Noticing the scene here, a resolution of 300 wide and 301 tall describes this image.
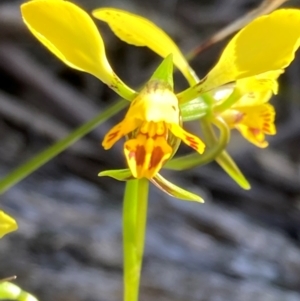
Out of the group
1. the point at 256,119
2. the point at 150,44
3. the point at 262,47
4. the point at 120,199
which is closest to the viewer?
the point at 262,47

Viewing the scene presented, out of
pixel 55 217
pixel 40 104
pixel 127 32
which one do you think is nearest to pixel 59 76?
pixel 40 104

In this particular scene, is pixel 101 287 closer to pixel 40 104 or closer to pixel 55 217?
pixel 55 217

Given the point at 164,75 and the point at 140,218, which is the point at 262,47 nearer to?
the point at 164,75

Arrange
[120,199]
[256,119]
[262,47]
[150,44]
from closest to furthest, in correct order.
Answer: [262,47]
[150,44]
[256,119]
[120,199]

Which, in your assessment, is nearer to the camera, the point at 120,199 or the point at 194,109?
the point at 194,109

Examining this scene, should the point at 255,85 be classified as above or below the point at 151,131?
above

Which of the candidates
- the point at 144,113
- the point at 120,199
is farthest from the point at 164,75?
the point at 120,199
